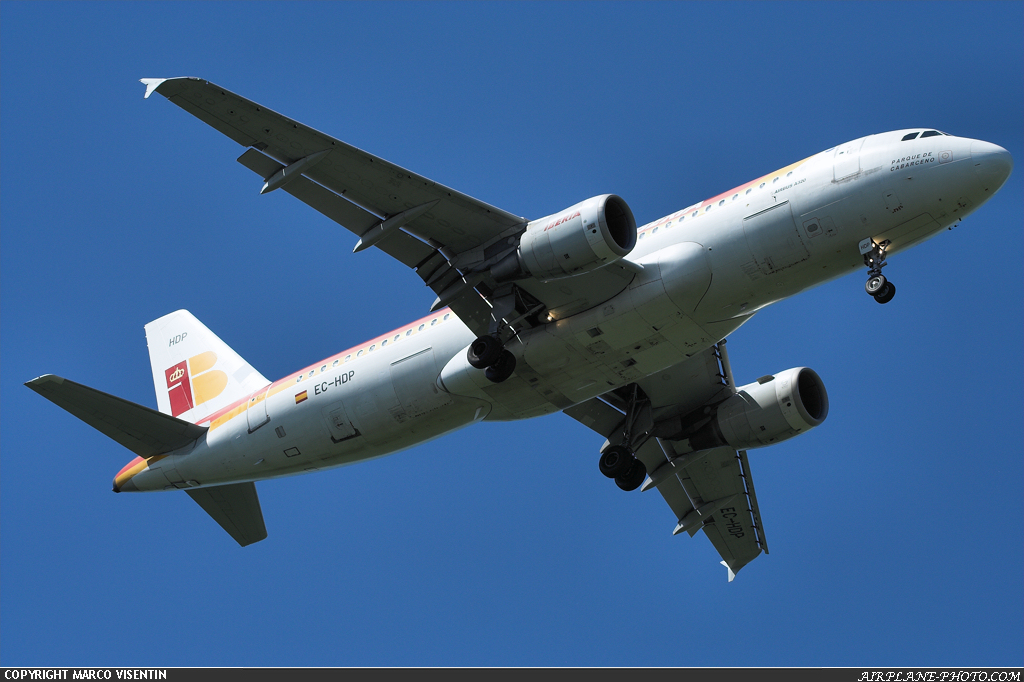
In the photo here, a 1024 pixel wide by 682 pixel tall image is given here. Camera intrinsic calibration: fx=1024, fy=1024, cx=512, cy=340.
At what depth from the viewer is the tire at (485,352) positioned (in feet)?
85.7

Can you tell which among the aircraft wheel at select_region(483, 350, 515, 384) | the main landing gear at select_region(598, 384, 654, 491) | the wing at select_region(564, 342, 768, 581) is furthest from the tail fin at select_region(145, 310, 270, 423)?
the main landing gear at select_region(598, 384, 654, 491)

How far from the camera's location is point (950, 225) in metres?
24.6

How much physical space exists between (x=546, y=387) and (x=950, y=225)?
10.9 meters

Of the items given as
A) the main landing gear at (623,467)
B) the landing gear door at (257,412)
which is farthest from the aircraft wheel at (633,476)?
the landing gear door at (257,412)

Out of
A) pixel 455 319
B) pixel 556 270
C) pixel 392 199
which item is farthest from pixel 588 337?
pixel 392 199

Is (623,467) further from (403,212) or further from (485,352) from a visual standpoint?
(403,212)

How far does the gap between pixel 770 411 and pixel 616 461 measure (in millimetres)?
4955

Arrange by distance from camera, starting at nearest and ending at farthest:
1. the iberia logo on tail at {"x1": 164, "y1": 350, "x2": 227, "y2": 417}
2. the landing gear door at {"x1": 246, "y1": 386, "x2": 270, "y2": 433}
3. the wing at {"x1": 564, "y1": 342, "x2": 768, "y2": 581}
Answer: the landing gear door at {"x1": 246, "y1": 386, "x2": 270, "y2": 433}
the wing at {"x1": 564, "y1": 342, "x2": 768, "y2": 581}
the iberia logo on tail at {"x1": 164, "y1": 350, "x2": 227, "y2": 417}

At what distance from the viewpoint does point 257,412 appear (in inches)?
1205

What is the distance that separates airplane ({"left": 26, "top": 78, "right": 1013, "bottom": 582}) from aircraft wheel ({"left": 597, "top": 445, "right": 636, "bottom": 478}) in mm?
69

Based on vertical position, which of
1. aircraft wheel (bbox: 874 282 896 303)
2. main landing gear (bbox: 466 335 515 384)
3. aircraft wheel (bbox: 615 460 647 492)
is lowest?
aircraft wheel (bbox: 874 282 896 303)

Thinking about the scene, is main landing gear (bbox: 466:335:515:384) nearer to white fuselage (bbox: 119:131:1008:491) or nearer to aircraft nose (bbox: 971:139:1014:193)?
white fuselage (bbox: 119:131:1008:491)

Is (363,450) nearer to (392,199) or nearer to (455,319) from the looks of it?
(455,319)

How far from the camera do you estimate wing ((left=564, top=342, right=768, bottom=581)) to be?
32.2m
